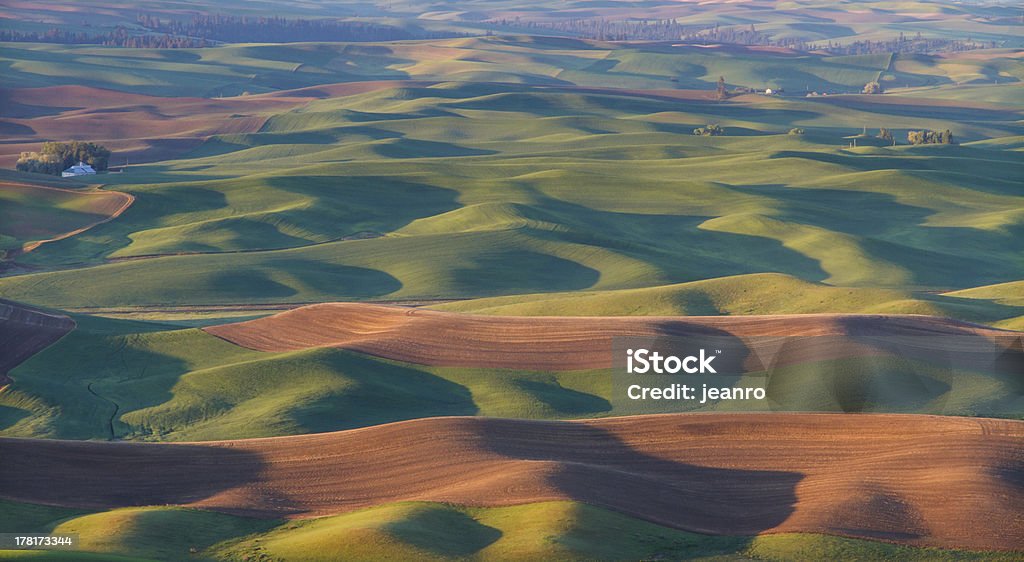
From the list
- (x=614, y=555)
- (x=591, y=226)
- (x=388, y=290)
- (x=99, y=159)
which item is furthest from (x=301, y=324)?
(x=99, y=159)

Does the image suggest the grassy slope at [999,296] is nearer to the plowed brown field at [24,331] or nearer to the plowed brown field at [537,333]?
the plowed brown field at [537,333]

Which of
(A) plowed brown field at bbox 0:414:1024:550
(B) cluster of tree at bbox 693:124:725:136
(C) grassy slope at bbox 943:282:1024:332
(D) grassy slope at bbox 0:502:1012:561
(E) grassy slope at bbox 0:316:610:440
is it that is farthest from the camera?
(B) cluster of tree at bbox 693:124:725:136

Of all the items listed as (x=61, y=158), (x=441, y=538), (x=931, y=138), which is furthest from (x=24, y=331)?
(x=931, y=138)

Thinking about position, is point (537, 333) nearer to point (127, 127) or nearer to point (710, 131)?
point (710, 131)

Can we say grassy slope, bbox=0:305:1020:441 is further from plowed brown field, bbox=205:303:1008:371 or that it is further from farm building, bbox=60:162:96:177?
farm building, bbox=60:162:96:177

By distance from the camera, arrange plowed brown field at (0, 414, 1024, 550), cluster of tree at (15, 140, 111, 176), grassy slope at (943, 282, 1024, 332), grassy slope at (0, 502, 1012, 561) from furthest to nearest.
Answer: cluster of tree at (15, 140, 111, 176), grassy slope at (943, 282, 1024, 332), plowed brown field at (0, 414, 1024, 550), grassy slope at (0, 502, 1012, 561)

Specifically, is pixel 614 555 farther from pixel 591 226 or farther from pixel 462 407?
pixel 591 226

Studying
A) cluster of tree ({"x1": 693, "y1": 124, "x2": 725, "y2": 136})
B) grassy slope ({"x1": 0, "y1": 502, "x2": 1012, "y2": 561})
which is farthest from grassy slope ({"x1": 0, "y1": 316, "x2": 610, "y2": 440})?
cluster of tree ({"x1": 693, "y1": 124, "x2": 725, "y2": 136})

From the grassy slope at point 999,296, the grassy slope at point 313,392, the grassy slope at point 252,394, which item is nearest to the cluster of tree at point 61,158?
the grassy slope at point 313,392
